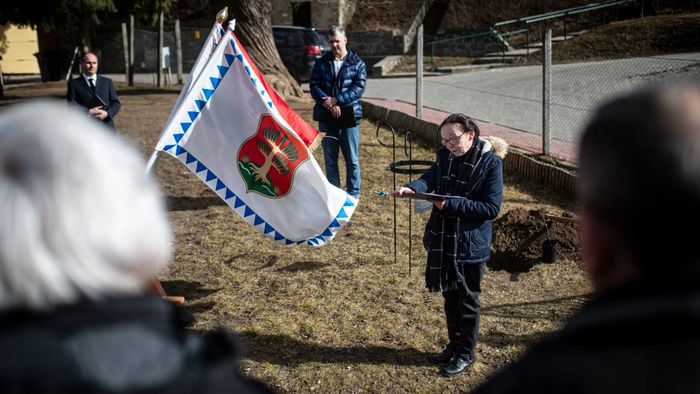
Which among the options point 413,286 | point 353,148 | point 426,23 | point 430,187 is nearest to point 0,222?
point 430,187

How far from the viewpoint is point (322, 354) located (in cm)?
480

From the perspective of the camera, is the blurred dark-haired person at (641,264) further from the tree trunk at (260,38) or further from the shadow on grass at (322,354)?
the tree trunk at (260,38)

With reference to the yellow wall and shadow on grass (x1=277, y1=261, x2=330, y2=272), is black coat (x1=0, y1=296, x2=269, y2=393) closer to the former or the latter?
shadow on grass (x1=277, y1=261, x2=330, y2=272)

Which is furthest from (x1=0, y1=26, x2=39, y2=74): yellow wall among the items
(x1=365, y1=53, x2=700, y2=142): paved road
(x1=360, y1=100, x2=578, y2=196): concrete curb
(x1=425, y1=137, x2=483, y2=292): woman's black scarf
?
(x1=425, y1=137, x2=483, y2=292): woman's black scarf

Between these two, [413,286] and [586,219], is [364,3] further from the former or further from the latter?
[586,219]

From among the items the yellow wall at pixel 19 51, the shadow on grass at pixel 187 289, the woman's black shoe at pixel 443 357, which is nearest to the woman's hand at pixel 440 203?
the woman's black shoe at pixel 443 357

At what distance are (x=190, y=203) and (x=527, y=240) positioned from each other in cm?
401

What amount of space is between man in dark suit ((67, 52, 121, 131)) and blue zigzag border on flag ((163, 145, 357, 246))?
219 cm

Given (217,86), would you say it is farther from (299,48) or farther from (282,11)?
(282,11)

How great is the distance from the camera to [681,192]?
1104 millimetres

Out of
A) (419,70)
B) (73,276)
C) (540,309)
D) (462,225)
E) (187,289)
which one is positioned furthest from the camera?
(419,70)

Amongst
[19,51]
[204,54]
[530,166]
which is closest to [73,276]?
[204,54]

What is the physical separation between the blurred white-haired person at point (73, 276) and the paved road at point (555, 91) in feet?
28.9

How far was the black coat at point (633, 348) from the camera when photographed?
108cm
